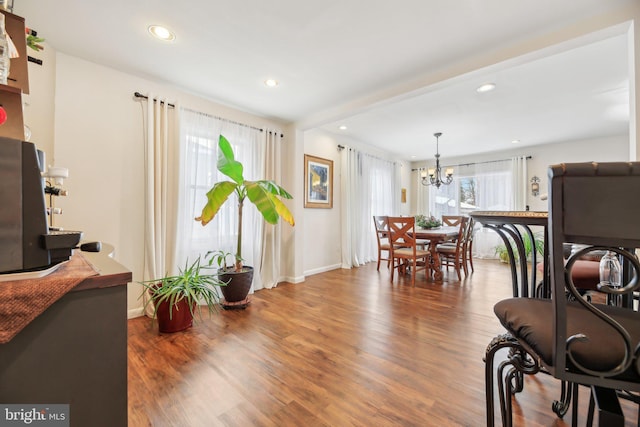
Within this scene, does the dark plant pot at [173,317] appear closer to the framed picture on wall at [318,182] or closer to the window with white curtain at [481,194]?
the framed picture on wall at [318,182]

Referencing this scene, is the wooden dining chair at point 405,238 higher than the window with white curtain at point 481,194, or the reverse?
the window with white curtain at point 481,194

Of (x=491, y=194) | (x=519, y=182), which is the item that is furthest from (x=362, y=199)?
(x=519, y=182)

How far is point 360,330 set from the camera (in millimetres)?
2242

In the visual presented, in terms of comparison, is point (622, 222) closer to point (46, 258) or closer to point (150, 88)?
point (46, 258)

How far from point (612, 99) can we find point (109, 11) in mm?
5146

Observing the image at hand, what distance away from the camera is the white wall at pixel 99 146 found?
2.15 metres

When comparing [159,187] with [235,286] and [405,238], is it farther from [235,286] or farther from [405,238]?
[405,238]

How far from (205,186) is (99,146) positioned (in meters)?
0.98

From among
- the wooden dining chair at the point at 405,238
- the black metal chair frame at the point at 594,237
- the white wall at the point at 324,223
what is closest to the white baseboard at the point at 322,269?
the white wall at the point at 324,223

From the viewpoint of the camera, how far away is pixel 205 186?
9.73 ft

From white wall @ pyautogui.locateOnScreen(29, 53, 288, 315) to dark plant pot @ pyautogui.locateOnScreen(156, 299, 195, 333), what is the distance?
579 mm

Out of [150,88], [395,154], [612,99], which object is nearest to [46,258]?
[150,88]

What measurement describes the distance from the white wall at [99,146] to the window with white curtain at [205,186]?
0.38 metres

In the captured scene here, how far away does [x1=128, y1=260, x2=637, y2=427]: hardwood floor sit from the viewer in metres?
1.30
